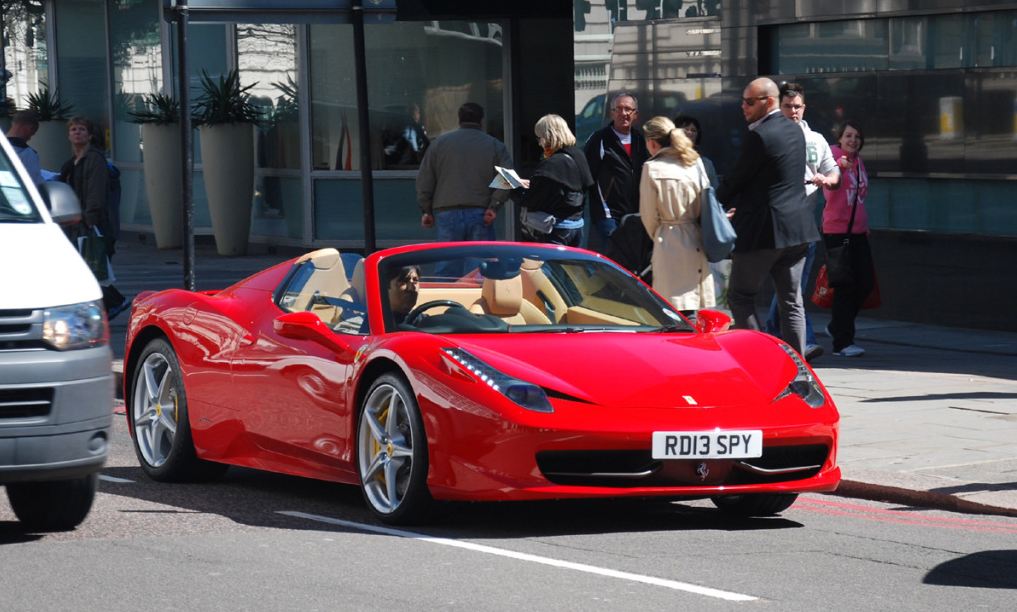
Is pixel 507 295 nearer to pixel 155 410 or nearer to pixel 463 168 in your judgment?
pixel 155 410

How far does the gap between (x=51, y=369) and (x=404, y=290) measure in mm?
1984

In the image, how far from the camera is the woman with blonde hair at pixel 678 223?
1180cm

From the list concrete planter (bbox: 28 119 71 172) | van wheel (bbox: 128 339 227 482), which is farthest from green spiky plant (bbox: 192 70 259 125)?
van wheel (bbox: 128 339 227 482)

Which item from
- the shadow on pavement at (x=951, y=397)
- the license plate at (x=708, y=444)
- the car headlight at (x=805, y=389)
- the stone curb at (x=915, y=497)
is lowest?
the stone curb at (x=915, y=497)

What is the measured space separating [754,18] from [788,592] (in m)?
12.0

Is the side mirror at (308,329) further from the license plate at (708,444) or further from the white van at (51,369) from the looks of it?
the license plate at (708,444)

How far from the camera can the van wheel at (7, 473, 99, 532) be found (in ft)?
24.7

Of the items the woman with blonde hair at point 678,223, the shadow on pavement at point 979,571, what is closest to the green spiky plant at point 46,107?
the woman with blonde hair at point 678,223

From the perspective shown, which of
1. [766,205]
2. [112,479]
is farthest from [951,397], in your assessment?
[112,479]

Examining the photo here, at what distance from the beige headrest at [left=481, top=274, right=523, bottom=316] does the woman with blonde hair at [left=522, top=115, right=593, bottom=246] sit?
4989mm

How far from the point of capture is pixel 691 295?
11.9m

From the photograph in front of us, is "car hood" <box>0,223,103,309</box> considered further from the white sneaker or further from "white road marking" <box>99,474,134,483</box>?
the white sneaker

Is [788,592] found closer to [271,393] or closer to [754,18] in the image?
[271,393]

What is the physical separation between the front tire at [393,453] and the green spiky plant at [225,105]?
17.4 m
